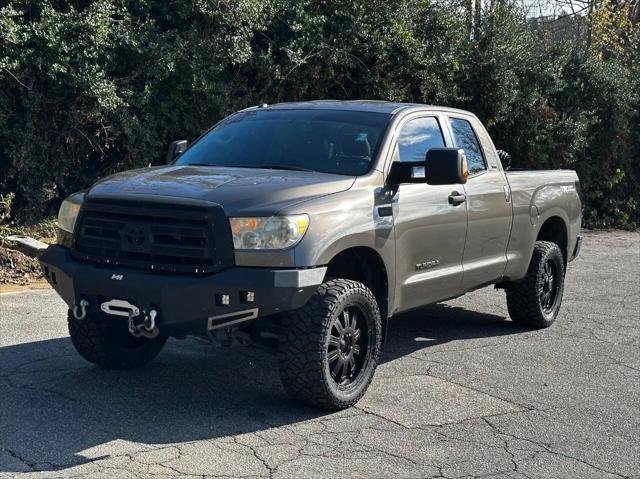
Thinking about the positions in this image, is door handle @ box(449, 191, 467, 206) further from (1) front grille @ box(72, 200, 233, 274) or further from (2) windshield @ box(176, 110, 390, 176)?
(1) front grille @ box(72, 200, 233, 274)

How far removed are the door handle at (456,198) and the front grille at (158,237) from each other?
2.17m

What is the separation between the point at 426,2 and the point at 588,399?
9144 mm

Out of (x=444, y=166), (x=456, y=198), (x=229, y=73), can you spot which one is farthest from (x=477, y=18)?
(x=444, y=166)

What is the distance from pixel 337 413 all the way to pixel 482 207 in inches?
92.4

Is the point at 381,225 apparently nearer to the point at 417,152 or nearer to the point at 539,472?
the point at 417,152

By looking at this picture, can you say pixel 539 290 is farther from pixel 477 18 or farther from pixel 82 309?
pixel 477 18

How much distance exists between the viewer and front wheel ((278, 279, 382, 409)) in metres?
5.43

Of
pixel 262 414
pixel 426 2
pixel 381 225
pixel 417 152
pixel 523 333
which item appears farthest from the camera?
pixel 426 2

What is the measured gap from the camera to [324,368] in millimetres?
5449

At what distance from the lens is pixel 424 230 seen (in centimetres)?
649

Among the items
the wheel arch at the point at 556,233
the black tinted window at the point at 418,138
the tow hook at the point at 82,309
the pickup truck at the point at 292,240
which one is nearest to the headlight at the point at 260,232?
the pickup truck at the point at 292,240

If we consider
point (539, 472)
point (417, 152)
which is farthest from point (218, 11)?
point (539, 472)

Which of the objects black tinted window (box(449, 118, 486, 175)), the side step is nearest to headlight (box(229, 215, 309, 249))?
black tinted window (box(449, 118, 486, 175))

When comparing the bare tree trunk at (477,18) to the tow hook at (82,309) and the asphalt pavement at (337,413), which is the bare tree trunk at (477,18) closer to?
the asphalt pavement at (337,413)
